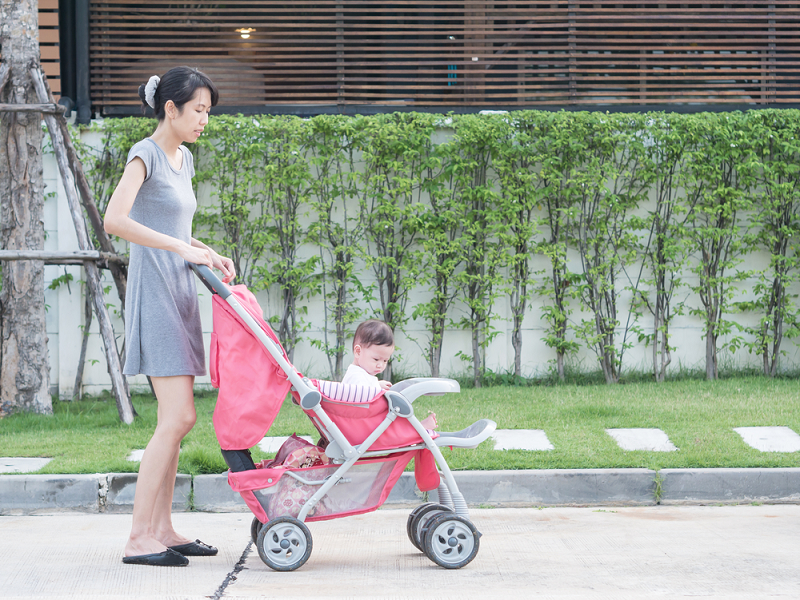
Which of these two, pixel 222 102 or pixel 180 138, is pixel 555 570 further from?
pixel 222 102

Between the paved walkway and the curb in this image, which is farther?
the curb

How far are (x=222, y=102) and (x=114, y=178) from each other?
1.30 meters

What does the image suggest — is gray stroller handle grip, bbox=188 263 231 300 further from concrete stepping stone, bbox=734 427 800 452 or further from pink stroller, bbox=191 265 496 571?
concrete stepping stone, bbox=734 427 800 452

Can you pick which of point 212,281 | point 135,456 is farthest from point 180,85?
point 135,456

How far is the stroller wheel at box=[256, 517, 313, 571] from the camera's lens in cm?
334

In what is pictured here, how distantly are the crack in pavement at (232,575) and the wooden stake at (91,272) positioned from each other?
2.73 meters

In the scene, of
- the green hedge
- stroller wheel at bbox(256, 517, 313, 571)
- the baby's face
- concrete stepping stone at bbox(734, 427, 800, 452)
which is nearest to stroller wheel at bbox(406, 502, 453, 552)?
stroller wheel at bbox(256, 517, 313, 571)

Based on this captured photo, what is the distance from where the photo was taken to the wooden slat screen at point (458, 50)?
26.8ft

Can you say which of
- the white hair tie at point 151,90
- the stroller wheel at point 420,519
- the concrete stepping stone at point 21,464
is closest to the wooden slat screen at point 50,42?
the concrete stepping stone at point 21,464

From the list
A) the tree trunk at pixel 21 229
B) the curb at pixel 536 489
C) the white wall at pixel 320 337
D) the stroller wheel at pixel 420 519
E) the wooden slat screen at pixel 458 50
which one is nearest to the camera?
the stroller wheel at pixel 420 519

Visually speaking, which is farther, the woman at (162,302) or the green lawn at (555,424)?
the green lawn at (555,424)

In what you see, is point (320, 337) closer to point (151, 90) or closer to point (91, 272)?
point (91, 272)

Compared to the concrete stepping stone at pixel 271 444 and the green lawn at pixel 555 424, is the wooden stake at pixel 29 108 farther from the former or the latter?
the concrete stepping stone at pixel 271 444

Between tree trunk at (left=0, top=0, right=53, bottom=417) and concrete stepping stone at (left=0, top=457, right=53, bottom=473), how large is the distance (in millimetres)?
1520
